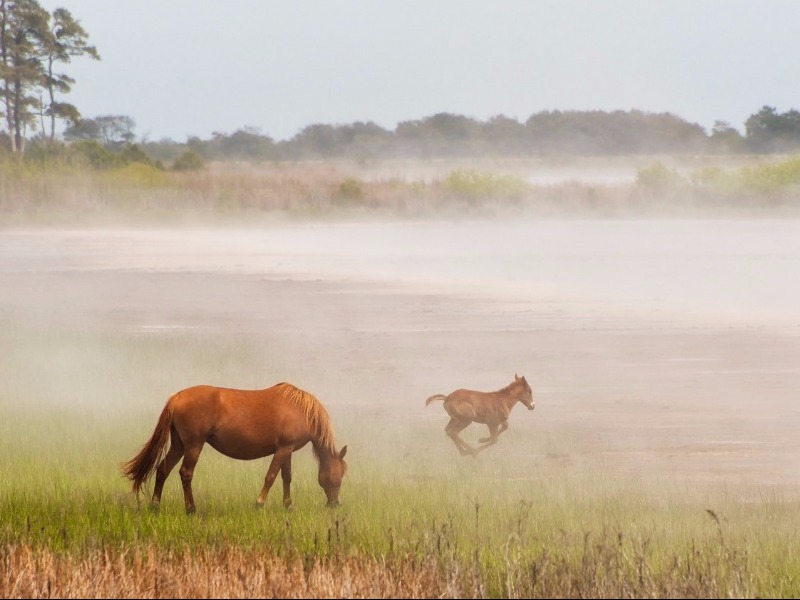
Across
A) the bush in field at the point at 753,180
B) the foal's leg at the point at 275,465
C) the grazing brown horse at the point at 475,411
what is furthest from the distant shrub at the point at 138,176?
the foal's leg at the point at 275,465

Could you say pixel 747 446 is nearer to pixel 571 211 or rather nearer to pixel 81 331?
pixel 81 331

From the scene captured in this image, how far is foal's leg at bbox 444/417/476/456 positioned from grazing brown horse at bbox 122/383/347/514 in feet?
13.2

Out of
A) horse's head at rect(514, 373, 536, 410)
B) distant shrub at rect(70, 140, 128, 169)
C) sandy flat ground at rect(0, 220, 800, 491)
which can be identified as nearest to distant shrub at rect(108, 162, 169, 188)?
distant shrub at rect(70, 140, 128, 169)

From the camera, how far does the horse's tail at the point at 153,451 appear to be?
32.2 feet

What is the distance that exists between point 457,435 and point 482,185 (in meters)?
48.7

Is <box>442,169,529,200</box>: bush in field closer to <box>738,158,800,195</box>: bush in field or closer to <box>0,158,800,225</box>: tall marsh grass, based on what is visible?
<box>0,158,800,225</box>: tall marsh grass

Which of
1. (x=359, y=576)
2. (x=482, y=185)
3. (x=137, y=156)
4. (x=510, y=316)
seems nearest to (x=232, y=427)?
(x=359, y=576)

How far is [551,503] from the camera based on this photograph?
1166 cm

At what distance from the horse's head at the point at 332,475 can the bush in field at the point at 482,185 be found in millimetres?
50266

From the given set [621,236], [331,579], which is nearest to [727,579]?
[331,579]

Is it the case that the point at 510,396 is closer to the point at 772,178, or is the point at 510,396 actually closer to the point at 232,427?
the point at 232,427

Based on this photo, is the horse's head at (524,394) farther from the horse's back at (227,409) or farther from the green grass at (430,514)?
the horse's back at (227,409)

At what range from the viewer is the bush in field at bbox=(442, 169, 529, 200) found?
6134 cm

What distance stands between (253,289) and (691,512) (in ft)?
74.8
